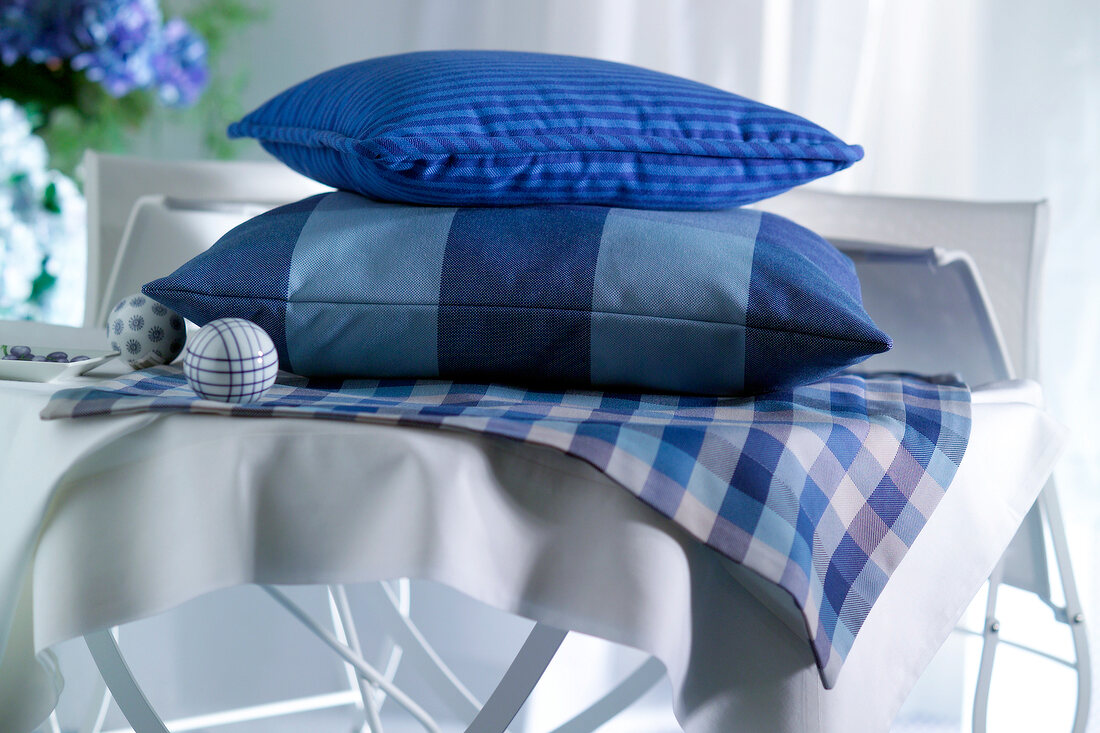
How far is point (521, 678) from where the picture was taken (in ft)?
1.71

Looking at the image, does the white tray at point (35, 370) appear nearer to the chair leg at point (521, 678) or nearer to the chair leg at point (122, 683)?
the chair leg at point (122, 683)

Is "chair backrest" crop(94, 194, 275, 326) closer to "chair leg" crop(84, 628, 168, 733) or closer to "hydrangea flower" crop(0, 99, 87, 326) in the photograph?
"hydrangea flower" crop(0, 99, 87, 326)

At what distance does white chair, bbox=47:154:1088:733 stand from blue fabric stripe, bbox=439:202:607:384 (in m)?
0.59

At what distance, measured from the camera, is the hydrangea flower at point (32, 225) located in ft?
5.75

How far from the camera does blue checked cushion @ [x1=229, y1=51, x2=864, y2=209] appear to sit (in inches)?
26.8

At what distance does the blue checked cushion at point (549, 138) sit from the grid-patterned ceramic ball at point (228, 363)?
7.4 inches

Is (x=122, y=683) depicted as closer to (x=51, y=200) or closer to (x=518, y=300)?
(x=518, y=300)

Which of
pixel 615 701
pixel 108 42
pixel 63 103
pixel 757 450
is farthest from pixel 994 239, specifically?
pixel 63 103

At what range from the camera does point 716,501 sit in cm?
49

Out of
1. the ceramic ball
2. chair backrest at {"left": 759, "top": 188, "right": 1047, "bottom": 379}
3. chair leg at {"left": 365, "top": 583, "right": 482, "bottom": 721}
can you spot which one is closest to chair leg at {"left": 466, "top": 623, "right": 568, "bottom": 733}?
the ceramic ball

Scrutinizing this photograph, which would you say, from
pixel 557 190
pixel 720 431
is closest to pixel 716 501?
pixel 720 431

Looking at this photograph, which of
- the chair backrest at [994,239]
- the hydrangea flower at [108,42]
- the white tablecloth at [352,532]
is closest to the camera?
the white tablecloth at [352,532]

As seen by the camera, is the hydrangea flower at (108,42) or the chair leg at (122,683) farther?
the hydrangea flower at (108,42)

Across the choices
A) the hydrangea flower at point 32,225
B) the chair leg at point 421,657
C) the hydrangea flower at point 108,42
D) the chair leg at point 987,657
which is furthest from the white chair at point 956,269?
the hydrangea flower at point 32,225
